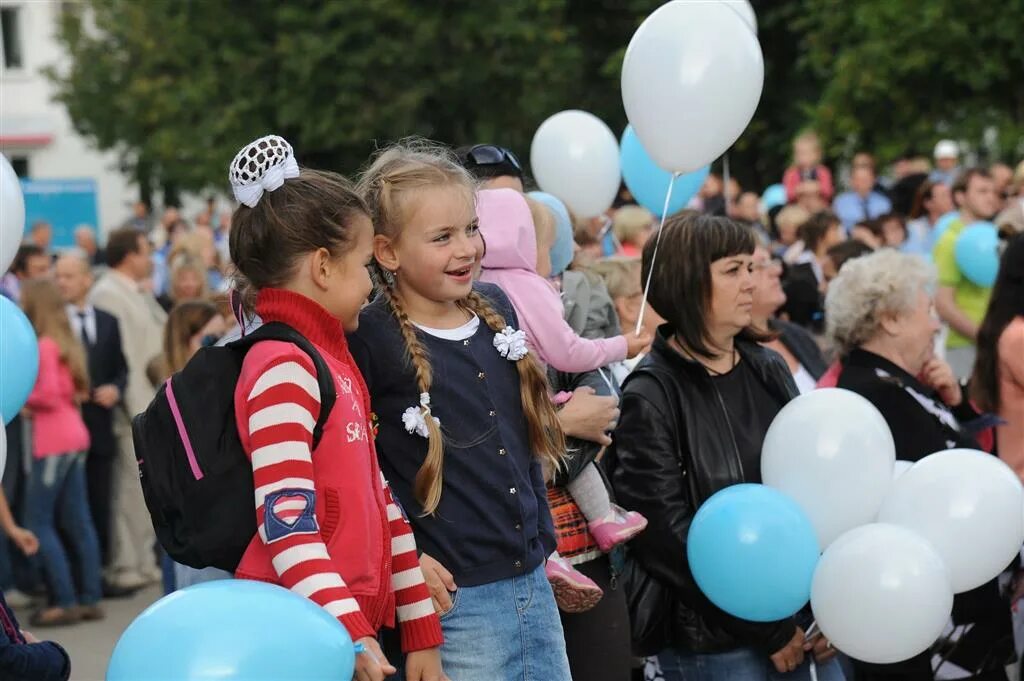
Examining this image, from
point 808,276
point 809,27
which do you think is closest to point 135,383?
point 808,276

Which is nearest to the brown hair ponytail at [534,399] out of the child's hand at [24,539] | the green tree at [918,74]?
the child's hand at [24,539]

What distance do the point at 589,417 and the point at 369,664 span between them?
1.33 m

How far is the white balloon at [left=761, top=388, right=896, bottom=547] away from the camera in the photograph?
167 inches

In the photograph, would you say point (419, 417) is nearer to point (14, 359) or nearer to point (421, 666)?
point (421, 666)

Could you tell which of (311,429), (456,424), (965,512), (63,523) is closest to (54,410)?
(63,523)

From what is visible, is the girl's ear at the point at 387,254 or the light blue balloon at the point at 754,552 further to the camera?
the light blue balloon at the point at 754,552

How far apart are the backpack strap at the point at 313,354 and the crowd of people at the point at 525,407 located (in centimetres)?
2

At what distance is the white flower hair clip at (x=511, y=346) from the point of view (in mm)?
3600

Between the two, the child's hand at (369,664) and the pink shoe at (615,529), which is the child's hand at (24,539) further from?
the child's hand at (369,664)

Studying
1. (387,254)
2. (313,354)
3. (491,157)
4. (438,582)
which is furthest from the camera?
(491,157)

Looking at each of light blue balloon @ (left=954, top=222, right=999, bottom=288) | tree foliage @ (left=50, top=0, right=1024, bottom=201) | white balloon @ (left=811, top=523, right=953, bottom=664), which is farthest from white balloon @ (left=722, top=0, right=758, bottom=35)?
tree foliage @ (left=50, top=0, right=1024, bottom=201)

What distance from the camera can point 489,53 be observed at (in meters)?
28.5

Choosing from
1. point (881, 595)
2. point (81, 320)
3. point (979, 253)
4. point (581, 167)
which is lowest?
point (81, 320)

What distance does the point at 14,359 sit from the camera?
377 centimetres
